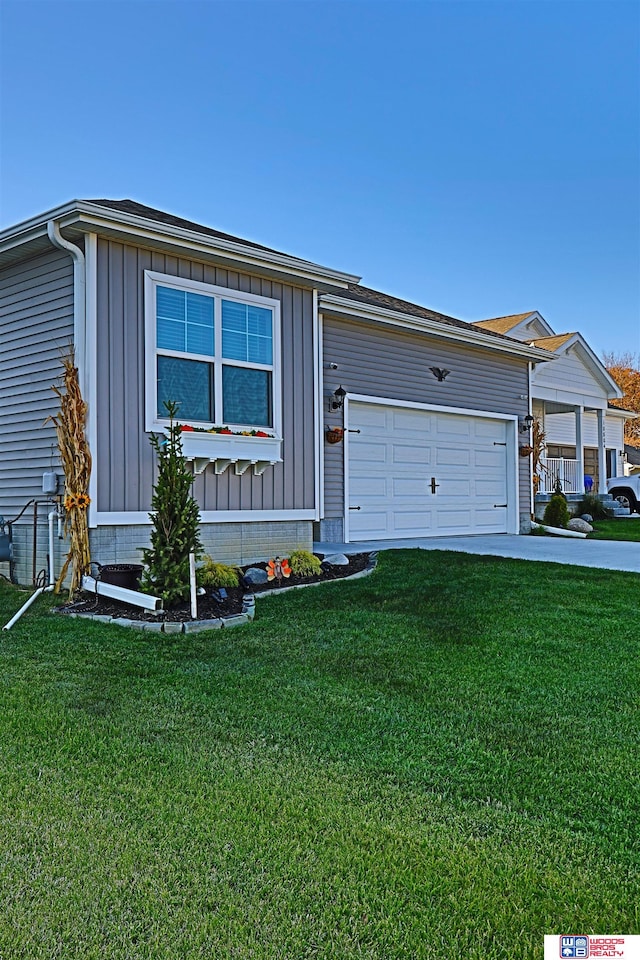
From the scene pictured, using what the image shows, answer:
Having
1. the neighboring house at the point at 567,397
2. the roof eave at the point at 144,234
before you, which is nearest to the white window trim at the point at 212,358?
the roof eave at the point at 144,234

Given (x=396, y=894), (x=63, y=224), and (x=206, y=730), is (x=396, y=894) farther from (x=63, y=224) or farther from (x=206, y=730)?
(x=63, y=224)

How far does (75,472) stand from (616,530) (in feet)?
35.4

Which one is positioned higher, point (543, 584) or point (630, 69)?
point (630, 69)

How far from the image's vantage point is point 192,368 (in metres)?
7.36

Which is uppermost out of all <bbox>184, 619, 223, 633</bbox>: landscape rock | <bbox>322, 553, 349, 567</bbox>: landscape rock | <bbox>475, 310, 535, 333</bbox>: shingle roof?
<bbox>475, 310, 535, 333</bbox>: shingle roof

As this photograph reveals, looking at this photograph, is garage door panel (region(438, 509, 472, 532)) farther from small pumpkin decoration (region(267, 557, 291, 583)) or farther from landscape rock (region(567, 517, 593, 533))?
small pumpkin decoration (region(267, 557, 291, 583))

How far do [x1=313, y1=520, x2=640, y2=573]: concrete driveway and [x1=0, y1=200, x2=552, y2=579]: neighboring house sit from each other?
681 mm

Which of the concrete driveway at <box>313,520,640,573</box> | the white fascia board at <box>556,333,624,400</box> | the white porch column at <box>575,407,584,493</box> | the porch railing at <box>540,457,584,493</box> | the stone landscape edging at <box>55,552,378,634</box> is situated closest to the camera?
the stone landscape edging at <box>55,552,378,634</box>

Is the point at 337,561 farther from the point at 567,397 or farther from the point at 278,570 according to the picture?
the point at 567,397

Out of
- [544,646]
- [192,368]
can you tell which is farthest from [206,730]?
[192,368]

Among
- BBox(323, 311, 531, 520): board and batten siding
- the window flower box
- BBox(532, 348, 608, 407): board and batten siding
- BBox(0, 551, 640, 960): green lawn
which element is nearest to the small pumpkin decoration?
the window flower box

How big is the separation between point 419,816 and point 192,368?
564cm

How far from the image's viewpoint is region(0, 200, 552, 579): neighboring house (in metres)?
6.70

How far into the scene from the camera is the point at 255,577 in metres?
7.04
